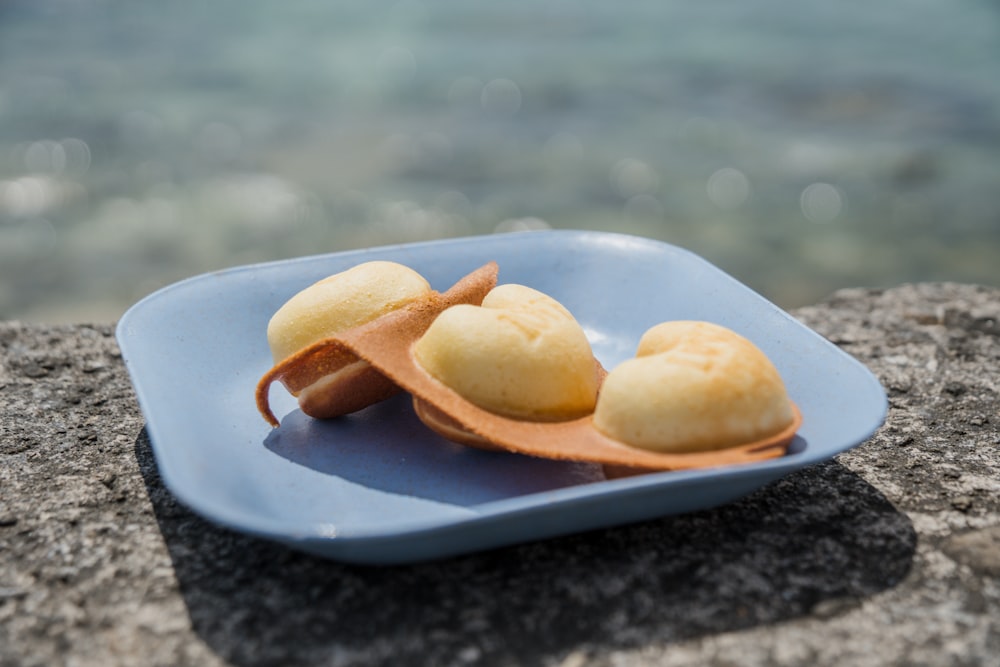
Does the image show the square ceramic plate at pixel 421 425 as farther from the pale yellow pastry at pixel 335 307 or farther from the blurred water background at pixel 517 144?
the blurred water background at pixel 517 144

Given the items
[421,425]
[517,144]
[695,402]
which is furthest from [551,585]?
[517,144]

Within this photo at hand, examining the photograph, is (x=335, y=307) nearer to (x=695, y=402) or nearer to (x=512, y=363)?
(x=512, y=363)

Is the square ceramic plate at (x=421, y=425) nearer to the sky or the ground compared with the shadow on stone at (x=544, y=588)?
nearer to the sky

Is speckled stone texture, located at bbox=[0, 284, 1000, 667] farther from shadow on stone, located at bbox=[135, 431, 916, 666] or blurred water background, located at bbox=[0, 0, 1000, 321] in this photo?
blurred water background, located at bbox=[0, 0, 1000, 321]

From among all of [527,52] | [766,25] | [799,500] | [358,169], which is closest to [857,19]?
[766,25]

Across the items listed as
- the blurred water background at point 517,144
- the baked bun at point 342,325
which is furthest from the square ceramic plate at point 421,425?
the blurred water background at point 517,144

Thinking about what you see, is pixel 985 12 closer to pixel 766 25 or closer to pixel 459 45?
pixel 766 25
